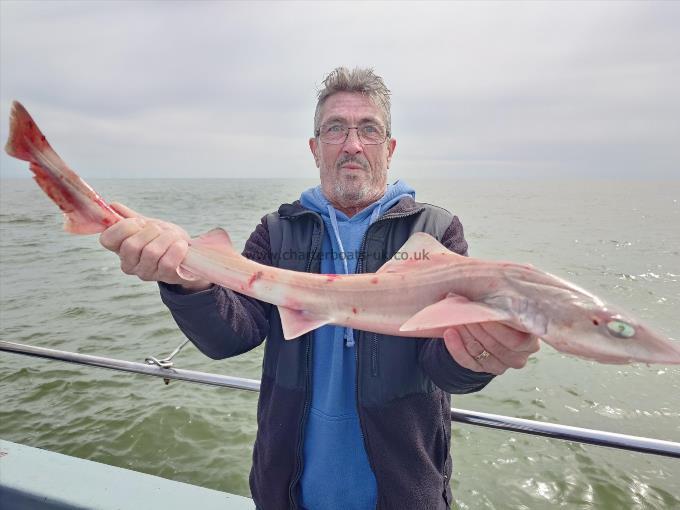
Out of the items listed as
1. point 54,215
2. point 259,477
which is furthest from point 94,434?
point 54,215

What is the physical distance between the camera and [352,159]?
10.9 feet

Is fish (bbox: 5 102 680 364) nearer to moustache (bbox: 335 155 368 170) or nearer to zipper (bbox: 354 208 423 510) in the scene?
zipper (bbox: 354 208 423 510)

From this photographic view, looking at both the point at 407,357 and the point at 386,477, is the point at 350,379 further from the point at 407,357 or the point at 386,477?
the point at 386,477

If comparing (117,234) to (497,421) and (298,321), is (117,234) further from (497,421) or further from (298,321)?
(497,421)

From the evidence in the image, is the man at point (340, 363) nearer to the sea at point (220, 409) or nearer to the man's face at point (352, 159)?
the man's face at point (352, 159)

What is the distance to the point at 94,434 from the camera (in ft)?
24.4

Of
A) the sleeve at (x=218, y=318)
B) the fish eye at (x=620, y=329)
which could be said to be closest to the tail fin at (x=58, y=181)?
the sleeve at (x=218, y=318)

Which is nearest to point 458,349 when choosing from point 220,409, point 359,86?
point 359,86

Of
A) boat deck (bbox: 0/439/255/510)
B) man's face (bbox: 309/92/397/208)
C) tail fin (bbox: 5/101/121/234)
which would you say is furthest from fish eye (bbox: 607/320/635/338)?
boat deck (bbox: 0/439/255/510)

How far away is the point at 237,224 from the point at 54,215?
17.8 meters

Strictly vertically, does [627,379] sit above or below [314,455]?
below

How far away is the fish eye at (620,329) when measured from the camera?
76.0 inches

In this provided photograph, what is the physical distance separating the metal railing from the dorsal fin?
122 centimetres

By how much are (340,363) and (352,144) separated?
1584 mm
